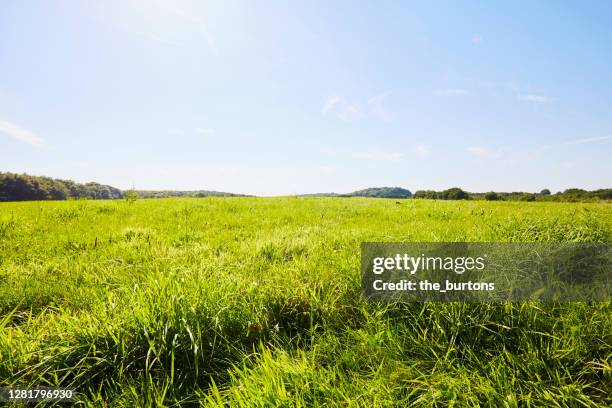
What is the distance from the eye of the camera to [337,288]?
3.13 m

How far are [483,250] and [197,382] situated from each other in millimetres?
3277

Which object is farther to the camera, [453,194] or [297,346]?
[453,194]

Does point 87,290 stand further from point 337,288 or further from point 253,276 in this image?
point 337,288

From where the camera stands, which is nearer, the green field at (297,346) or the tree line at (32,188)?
the green field at (297,346)
